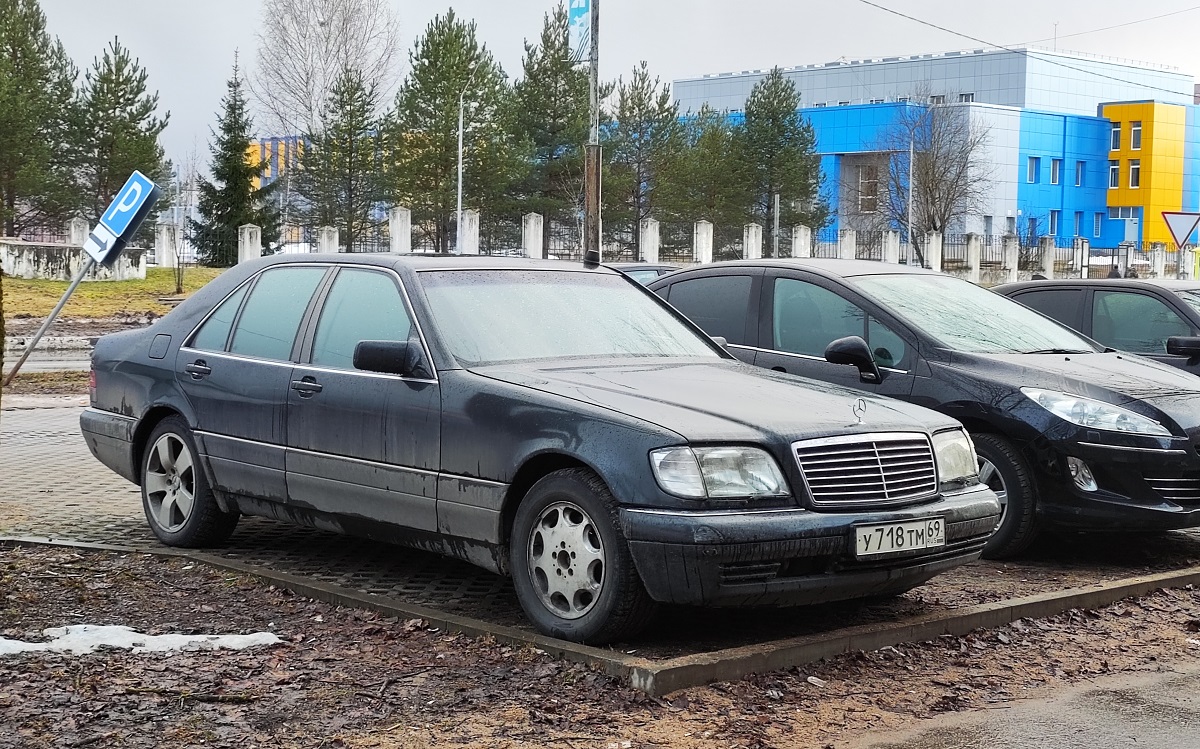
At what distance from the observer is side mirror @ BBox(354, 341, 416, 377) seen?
19.9 ft

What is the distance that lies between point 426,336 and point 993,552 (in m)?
3.36

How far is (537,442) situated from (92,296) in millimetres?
35491

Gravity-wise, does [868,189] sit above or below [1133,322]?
above

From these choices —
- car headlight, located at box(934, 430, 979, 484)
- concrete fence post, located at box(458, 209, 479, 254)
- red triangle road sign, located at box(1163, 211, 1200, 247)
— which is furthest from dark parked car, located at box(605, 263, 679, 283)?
concrete fence post, located at box(458, 209, 479, 254)

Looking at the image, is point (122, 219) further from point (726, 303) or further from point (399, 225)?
point (399, 225)

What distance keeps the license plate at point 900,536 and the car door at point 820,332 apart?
250 cm

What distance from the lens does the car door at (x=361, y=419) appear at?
6059 millimetres

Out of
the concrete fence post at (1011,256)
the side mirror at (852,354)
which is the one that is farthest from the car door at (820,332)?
the concrete fence post at (1011,256)

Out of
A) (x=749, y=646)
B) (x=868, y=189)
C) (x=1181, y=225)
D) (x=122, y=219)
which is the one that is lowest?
(x=749, y=646)

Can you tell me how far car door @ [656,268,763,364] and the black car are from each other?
0.01 metres

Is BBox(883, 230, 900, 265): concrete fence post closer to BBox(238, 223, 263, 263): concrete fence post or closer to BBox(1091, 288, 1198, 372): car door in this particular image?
BBox(238, 223, 263, 263): concrete fence post

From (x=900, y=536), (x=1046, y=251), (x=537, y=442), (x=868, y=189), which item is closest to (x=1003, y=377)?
(x=900, y=536)

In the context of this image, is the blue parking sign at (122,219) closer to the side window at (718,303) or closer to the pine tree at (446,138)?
the side window at (718,303)

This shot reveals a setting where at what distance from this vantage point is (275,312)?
23.8ft
